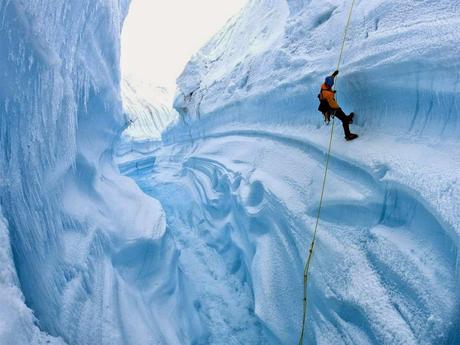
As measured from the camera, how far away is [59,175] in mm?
2811

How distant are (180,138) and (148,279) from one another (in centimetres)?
716

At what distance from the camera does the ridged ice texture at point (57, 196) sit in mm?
2146

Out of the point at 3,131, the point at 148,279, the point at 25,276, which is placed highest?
the point at 3,131

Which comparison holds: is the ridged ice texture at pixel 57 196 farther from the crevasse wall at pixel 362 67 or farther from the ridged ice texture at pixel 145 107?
the ridged ice texture at pixel 145 107

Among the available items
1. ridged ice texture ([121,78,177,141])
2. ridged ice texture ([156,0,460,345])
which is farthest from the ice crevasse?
ridged ice texture ([121,78,177,141])

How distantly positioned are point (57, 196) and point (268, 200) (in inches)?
90.4

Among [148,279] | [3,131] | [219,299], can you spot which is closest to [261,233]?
[219,299]

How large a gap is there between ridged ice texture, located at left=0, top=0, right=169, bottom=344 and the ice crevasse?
2 cm

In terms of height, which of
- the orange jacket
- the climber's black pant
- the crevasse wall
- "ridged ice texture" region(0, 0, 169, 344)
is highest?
the crevasse wall

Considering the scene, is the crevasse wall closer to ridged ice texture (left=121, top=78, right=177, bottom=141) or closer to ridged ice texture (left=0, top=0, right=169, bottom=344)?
ridged ice texture (left=0, top=0, right=169, bottom=344)

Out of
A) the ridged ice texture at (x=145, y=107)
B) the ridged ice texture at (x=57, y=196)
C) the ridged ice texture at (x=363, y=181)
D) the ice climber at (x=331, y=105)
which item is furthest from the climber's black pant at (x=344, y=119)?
the ridged ice texture at (x=145, y=107)

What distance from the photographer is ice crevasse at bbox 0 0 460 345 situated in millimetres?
2098

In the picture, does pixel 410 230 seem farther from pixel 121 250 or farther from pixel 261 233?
pixel 121 250

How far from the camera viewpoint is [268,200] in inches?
153
